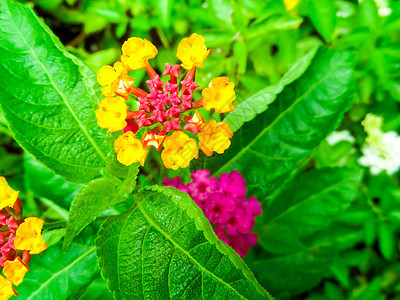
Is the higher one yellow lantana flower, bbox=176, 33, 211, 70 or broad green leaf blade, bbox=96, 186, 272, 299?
yellow lantana flower, bbox=176, 33, 211, 70

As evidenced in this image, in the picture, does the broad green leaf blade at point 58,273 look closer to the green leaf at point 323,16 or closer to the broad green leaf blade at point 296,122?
the broad green leaf blade at point 296,122

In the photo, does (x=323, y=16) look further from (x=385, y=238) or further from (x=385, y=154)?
(x=385, y=238)

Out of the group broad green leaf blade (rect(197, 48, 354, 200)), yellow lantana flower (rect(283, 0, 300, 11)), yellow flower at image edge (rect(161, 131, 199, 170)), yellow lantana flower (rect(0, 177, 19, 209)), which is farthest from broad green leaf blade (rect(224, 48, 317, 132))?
yellow lantana flower (rect(0, 177, 19, 209))

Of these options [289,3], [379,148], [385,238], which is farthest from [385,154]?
[289,3]

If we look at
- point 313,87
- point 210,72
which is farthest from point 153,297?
point 210,72

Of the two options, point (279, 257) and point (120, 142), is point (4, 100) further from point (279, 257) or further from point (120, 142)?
point (279, 257)

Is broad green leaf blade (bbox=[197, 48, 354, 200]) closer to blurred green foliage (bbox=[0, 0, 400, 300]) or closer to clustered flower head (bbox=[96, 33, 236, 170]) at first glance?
blurred green foliage (bbox=[0, 0, 400, 300])

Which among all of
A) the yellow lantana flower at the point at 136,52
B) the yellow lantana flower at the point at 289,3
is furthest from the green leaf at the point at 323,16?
the yellow lantana flower at the point at 136,52
